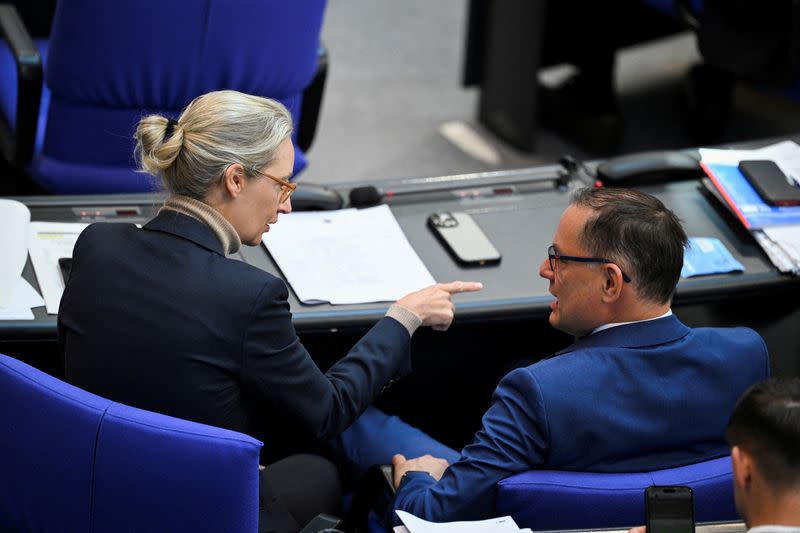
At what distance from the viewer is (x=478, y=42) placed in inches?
165

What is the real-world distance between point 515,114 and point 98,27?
189cm

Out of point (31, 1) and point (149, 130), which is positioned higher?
point (149, 130)

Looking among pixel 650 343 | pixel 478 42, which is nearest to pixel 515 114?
pixel 478 42

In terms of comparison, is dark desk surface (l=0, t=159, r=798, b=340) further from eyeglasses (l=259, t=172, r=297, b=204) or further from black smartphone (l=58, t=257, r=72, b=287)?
eyeglasses (l=259, t=172, r=297, b=204)

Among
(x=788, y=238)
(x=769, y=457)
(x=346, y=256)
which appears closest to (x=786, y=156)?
(x=788, y=238)

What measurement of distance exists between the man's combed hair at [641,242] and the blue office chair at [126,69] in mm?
1144

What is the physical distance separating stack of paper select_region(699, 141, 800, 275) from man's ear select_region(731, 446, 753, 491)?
1082mm

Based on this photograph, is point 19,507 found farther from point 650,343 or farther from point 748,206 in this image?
point 748,206

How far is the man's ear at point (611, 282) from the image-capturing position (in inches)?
72.2

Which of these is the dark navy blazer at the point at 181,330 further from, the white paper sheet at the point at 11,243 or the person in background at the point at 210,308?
the white paper sheet at the point at 11,243

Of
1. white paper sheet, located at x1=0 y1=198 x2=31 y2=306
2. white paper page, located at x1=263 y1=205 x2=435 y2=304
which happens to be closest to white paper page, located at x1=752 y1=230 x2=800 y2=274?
white paper page, located at x1=263 y1=205 x2=435 y2=304

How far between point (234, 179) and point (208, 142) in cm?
7

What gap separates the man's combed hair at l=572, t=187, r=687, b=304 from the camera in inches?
72.3

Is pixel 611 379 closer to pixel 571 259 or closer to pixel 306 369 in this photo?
pixel 571 259
